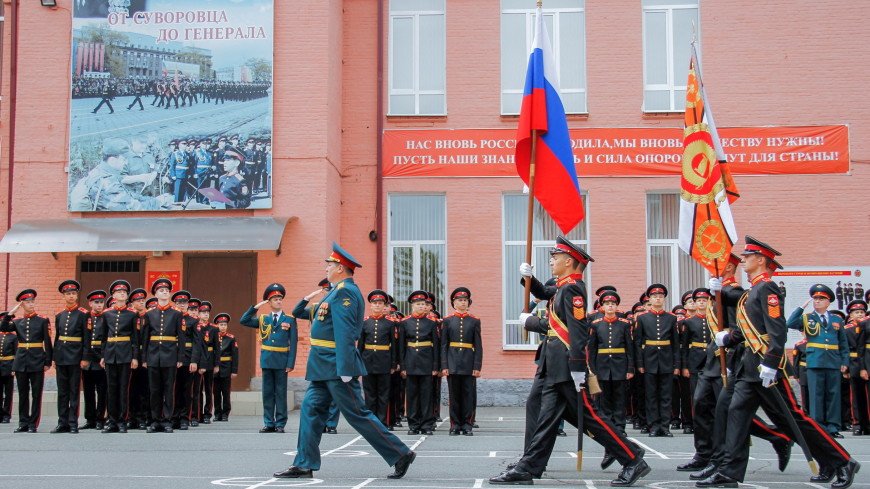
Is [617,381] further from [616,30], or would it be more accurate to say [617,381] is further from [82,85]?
[82,85]

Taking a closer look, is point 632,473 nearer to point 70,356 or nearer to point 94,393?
A: point 70,356

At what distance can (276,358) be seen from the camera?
49.5 feet

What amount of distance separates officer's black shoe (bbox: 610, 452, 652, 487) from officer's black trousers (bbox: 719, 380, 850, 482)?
0.68m

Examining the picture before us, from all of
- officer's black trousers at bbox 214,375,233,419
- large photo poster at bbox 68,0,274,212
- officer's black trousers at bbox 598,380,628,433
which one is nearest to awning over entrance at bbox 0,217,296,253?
large photo poster at bbox 68,0,274,212

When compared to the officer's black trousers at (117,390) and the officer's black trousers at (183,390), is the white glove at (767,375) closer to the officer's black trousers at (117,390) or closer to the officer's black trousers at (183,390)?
the officer's black trousers at (117,390)

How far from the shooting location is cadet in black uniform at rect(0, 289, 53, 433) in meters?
15.1

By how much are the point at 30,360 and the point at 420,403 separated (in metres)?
5.77

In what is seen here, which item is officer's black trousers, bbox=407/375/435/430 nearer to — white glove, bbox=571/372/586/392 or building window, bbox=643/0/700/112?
white glove, bbox=571/372/586/392

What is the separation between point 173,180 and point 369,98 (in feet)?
13.9

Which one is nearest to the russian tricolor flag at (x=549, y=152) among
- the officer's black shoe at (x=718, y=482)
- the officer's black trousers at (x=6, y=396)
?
the officer's black shoe at (x=718, y=482)

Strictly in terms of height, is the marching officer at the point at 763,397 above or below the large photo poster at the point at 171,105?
below

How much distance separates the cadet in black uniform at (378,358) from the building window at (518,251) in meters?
5.07

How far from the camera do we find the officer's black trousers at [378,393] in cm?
1534

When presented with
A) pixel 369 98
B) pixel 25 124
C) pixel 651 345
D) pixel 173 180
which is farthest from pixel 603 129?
pixel 25 124
